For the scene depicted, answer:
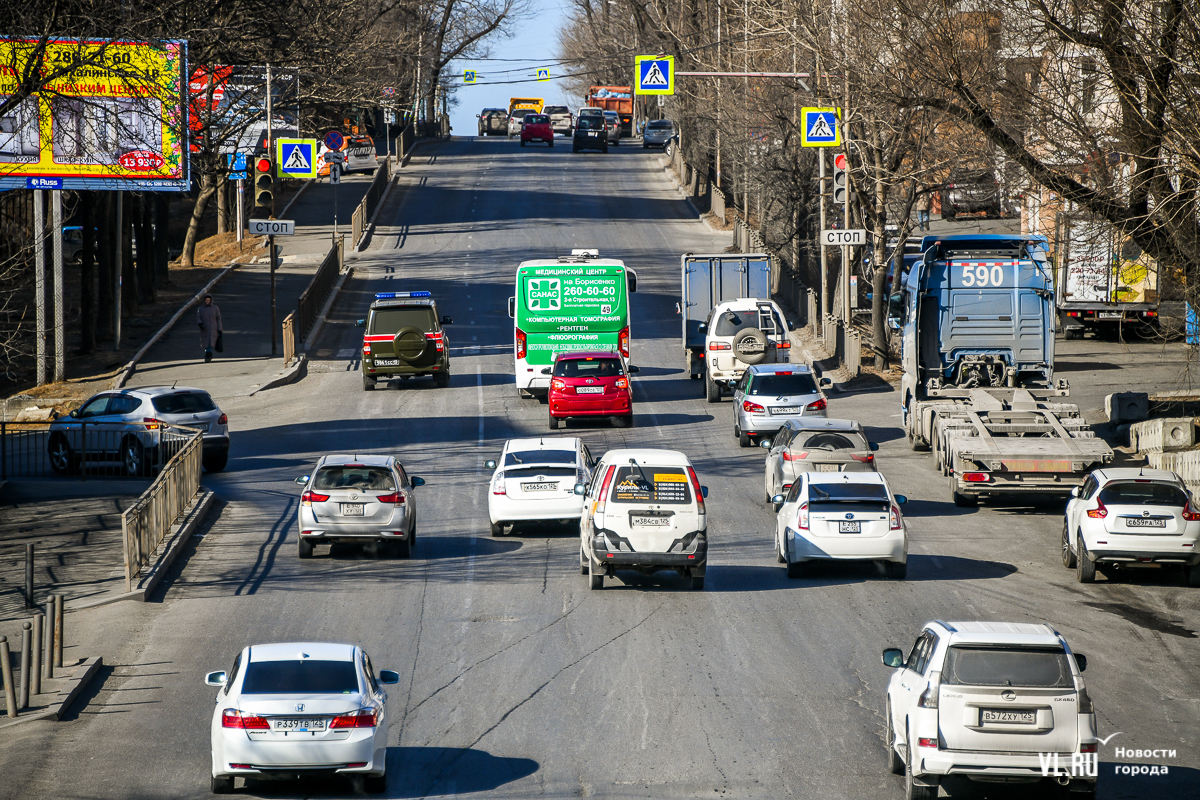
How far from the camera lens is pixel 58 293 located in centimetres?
3556

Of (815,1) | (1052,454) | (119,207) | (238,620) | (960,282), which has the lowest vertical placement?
(238,620)

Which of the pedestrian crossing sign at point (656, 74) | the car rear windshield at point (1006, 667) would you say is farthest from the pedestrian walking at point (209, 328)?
the car rear windshield at point (1006, 667)

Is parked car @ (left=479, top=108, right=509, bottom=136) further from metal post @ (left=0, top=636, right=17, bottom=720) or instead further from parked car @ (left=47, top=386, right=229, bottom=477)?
metal post @ (left=0, top=636, right=17, bottom=720)

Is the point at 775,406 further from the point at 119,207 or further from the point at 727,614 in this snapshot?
the point at 119,207

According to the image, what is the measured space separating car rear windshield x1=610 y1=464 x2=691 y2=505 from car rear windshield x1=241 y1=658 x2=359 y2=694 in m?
7.15

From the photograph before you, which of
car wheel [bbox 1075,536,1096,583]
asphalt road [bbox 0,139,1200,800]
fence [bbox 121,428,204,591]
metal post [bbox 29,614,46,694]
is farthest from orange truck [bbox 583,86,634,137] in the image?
metal post [bbox 29,614,46,694]

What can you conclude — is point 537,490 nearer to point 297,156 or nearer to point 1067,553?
point 1067,553

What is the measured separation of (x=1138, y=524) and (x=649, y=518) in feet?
21.4

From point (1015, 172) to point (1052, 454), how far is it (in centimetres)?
1103

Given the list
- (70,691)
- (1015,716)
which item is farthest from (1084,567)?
(70,691)

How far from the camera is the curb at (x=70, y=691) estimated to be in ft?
43.6

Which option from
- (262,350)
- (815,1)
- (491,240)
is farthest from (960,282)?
(491,240)

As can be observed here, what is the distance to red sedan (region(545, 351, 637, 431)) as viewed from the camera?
30.7 m

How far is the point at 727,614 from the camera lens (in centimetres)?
1716
